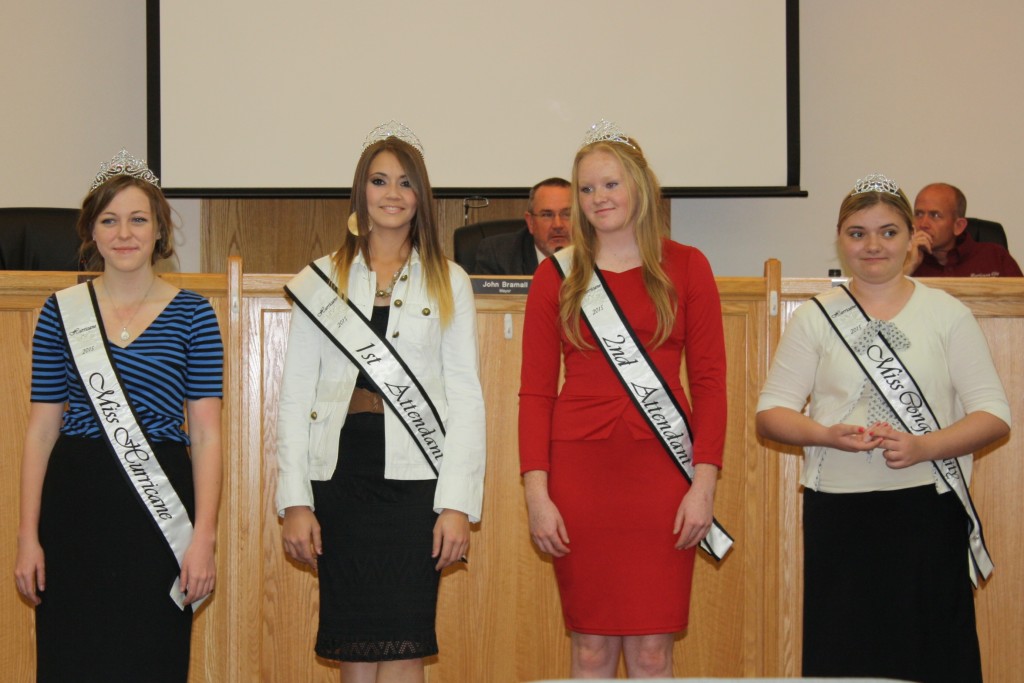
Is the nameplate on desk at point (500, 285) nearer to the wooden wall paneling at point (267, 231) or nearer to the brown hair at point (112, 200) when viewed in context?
the brown hair at point (112, 200)

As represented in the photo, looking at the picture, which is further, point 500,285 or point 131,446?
point 500,285

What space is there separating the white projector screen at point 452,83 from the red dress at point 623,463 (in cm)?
282

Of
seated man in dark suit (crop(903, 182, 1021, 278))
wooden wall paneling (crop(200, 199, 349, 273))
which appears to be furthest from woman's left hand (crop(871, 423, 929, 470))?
wooden wall paneling (crop(200, 199, 349, 273))

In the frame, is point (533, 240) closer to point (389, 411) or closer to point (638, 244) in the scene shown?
point (638, 244)

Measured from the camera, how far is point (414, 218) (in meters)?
2.41

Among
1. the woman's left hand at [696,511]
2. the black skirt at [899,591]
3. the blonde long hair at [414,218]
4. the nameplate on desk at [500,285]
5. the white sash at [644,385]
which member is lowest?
the black skirt at [899,591]

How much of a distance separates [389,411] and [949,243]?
10.4 feet

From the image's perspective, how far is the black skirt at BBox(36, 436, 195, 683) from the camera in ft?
6.77

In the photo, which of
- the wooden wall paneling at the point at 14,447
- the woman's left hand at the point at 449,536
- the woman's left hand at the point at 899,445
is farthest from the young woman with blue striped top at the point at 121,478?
the woman's left hand at the point at 899,445

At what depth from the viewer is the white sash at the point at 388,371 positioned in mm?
2250

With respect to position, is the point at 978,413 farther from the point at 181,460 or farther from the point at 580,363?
the point at 181,460

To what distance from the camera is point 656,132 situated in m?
4.99

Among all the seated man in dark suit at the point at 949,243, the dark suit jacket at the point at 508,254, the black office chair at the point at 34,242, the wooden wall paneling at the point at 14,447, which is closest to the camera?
the wooden wall paneling at the point at 14,447

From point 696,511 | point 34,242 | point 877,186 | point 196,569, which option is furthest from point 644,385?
point 34,242
